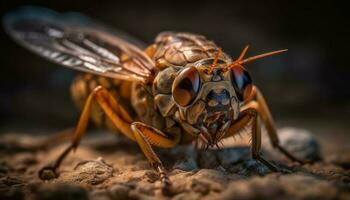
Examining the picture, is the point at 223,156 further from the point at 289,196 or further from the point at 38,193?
the point at 38,193

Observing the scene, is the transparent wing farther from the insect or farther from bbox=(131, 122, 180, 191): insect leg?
bbox=(131, 122, 180, 191): insect leg

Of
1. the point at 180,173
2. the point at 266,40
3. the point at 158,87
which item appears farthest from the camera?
the point at 266,40

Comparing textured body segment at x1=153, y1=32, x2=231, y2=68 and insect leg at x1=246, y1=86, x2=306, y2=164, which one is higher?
textured body segment at x1=153, y1=32, x2=231, y2=68

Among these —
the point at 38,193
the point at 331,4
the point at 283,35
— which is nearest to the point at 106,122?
the point at 38,193

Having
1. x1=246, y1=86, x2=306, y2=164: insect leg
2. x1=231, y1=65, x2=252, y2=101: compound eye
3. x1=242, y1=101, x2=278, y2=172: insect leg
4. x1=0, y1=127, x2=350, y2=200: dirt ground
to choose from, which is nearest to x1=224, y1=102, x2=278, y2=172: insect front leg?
x1=242, y1=101, x2=278, y2=172: insect leg

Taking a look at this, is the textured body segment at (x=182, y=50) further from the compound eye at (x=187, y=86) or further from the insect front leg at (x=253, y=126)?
the insect front leg at (x=253, y=126)

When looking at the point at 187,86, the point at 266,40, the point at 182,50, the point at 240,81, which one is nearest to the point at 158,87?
the point at 182,50

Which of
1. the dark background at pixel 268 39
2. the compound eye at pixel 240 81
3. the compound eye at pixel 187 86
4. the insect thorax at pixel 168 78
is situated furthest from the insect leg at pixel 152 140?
the dark background at pixel 268 39

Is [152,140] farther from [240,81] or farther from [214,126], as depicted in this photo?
[240,81]
